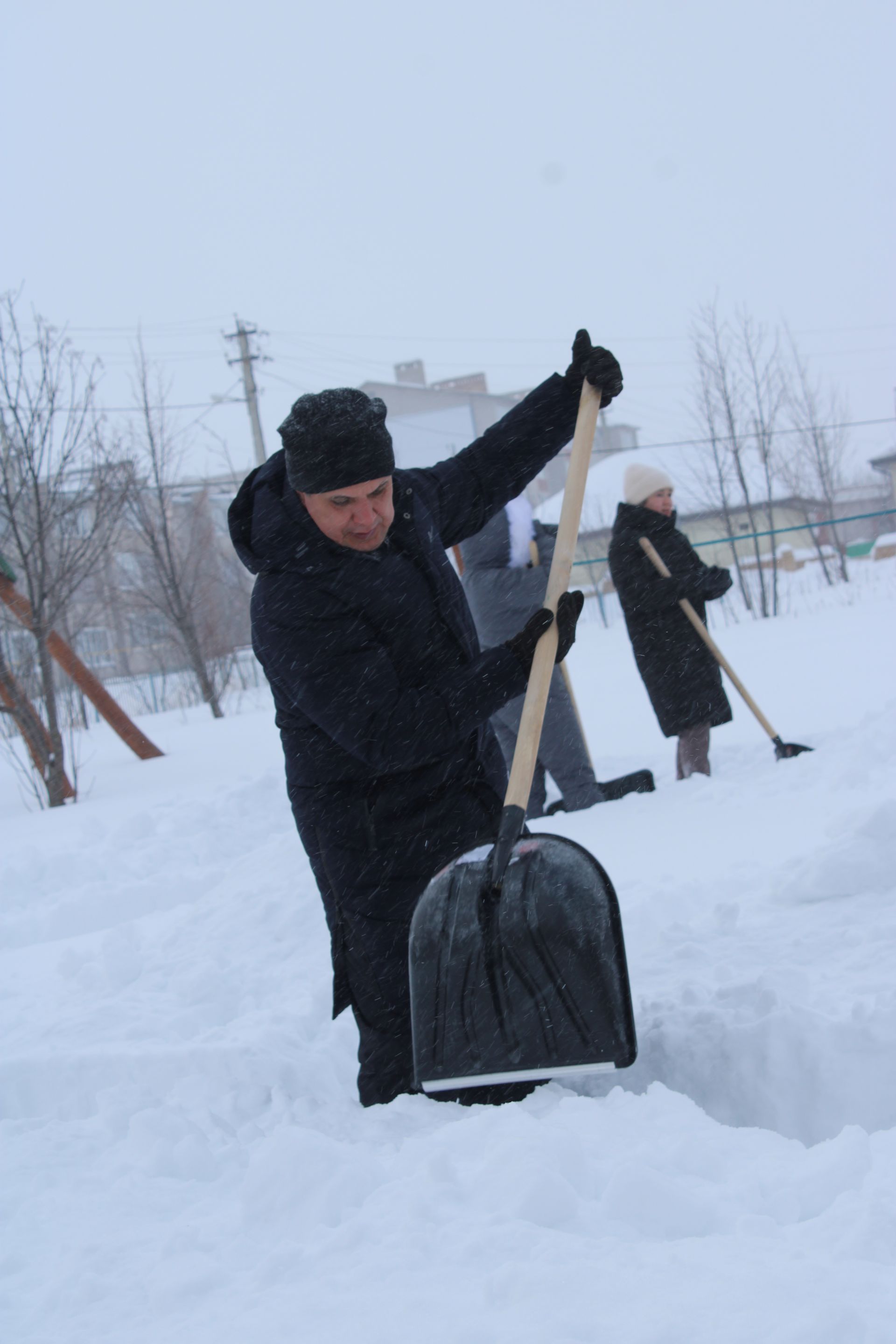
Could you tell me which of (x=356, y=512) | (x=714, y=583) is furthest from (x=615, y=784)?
(x=356, y=512)

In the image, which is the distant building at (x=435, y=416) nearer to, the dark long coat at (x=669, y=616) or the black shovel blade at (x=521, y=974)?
the dark long coat at (x=669, y=616)

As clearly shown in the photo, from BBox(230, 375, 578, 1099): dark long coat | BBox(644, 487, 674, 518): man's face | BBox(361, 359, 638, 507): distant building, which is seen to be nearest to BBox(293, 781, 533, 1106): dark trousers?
BBox(230, 375, 578, 1099): dark long coat

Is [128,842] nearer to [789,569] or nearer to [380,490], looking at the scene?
[380,490]

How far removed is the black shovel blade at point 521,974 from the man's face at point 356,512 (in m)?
0.68

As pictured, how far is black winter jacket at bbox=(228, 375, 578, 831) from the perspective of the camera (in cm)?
198

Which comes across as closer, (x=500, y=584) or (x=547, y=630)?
(x=547, y=630)

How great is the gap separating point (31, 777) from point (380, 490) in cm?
606

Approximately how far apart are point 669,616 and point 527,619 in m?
0.71

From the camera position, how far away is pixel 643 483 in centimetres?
471

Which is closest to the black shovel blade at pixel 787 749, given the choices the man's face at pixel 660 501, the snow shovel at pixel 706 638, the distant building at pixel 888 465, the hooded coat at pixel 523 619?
the snow shovel at pixel 706 638

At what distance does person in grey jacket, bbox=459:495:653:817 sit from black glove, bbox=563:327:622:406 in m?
1.86

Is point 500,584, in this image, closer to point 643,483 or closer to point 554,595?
point 643,483

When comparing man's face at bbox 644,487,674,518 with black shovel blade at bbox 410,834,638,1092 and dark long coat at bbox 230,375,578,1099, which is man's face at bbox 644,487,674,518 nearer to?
dark long coat at bbox 230,375,578,1099

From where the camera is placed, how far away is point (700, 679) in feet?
14.8
